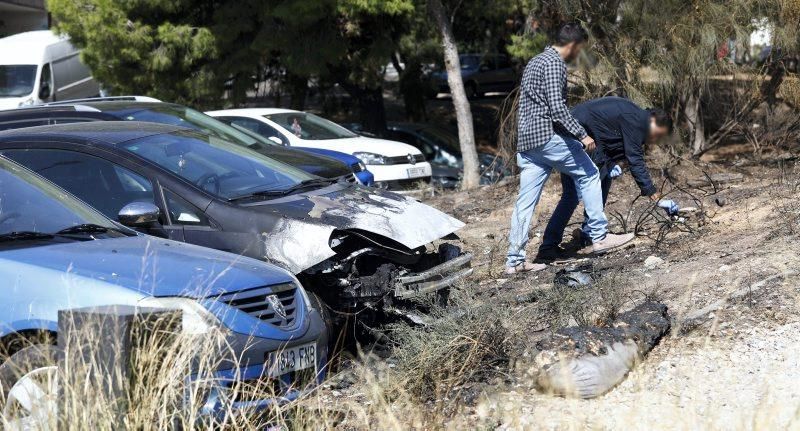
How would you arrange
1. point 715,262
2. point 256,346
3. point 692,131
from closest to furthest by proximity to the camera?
point 256,346 → point 715,262 → point 692,131

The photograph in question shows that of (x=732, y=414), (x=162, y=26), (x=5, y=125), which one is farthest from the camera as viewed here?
(x=162, y=26)

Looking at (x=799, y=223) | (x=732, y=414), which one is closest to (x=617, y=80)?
(x=799, y=223)

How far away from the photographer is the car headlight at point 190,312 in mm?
4531

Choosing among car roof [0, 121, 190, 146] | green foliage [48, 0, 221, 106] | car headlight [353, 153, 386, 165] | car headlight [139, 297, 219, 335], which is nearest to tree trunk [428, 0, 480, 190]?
car headlight [353, 153, 386, 165]

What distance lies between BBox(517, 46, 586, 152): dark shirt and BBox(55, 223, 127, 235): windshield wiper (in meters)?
3.40

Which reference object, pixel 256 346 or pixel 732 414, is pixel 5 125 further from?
pixel 732 414

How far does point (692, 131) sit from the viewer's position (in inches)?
469

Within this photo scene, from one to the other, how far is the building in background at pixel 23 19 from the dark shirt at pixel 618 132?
26507mm

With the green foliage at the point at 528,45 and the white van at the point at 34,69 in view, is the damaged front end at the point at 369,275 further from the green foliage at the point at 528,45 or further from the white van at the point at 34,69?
the white van at the point at 34,69

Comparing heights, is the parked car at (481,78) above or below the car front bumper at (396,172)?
below

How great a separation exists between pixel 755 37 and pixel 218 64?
10972 mm

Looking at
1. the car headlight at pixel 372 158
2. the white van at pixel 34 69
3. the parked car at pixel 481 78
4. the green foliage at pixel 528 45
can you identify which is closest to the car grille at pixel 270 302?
the car headlight at pixel 372 158

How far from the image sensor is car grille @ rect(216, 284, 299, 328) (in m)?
4.92

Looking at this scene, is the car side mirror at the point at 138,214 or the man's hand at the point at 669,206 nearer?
the car side mirror at the point at 138,214
